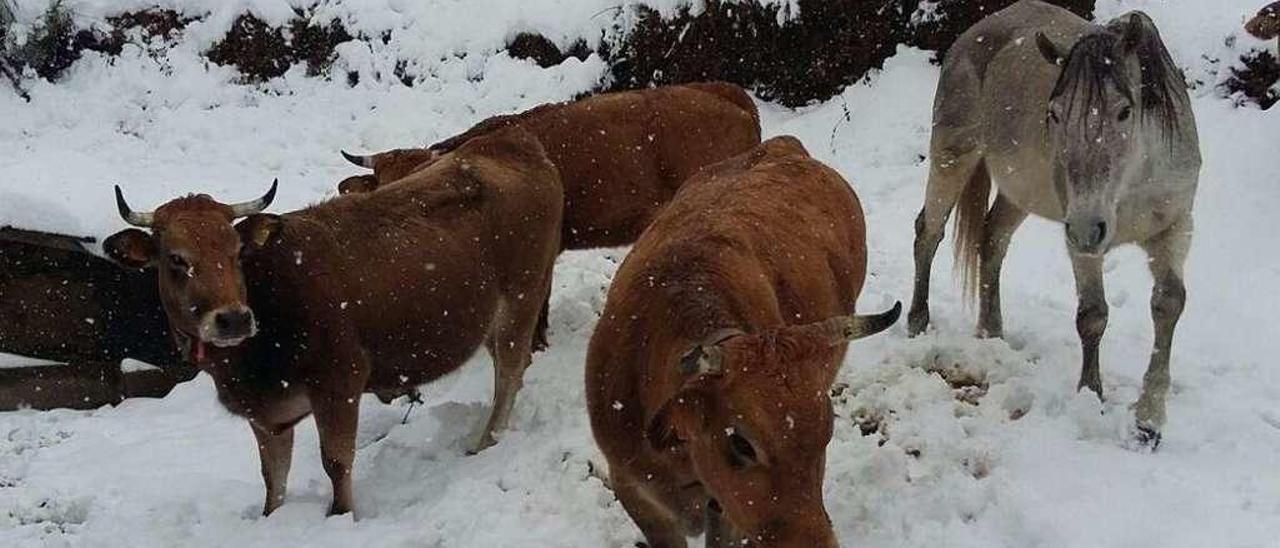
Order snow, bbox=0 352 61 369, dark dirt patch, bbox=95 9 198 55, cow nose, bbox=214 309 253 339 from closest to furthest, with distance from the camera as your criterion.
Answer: cow nose, bbox=214 309 253 339 < snow, bbox=0 352 61 369 < dark dirt patch, bbox=95 9 198 55

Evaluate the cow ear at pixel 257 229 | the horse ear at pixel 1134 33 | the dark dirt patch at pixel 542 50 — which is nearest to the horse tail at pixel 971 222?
the horse ear at pixel 1134 33

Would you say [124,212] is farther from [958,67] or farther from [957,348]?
[958,67]

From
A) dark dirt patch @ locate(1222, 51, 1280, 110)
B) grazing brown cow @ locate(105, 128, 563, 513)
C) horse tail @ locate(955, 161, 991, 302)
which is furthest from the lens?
dark dirt patch @ locate(1222, 51, 1280, 110)

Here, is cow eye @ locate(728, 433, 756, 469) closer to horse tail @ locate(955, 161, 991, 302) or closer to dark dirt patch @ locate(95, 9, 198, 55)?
horse tail @ locate(955, 161, 991, 302)

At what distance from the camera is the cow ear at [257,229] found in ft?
17.2

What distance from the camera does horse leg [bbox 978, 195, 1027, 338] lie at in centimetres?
707

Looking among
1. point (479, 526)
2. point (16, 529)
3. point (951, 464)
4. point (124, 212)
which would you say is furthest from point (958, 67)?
point (16, 529)

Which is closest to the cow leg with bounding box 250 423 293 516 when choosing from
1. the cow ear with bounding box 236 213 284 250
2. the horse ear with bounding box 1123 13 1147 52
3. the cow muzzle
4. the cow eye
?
the cow muzzle

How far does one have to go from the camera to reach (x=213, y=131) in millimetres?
13359

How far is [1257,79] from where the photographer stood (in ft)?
32.3

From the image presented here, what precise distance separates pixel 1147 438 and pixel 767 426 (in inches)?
122

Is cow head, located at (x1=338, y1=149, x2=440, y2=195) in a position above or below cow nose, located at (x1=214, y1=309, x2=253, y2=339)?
below

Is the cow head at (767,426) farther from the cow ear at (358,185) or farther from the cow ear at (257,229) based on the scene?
the cow ear at (358,185)

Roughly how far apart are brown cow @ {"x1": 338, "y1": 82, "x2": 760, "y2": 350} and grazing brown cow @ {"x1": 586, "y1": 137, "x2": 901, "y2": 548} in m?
2.35
